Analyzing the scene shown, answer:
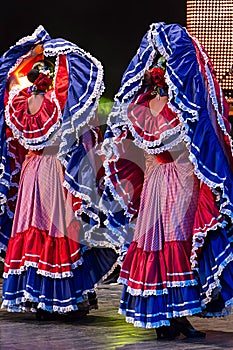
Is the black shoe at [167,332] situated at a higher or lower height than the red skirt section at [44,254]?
lower

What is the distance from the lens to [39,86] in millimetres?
6109

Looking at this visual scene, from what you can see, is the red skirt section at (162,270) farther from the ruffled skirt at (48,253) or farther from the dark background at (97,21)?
the dark background at (97,21)

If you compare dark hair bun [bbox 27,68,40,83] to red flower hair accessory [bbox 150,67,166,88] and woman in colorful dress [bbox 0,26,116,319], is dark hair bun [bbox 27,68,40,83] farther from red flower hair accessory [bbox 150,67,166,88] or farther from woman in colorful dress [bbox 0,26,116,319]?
red flower hair accessory [bbox 150,67,166,88]

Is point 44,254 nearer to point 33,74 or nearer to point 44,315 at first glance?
point 44,315

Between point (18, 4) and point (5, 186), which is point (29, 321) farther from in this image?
point (18, 4)

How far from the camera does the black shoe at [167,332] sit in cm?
544

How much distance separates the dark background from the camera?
832cm

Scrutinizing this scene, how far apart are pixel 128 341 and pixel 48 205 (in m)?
0.92

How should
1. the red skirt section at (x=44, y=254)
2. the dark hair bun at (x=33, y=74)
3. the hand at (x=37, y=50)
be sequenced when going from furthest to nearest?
the hand at (x=37, y=50) < the dark hair bun at (x=33, y=74) < the red skirt section at (x=44, y=254)

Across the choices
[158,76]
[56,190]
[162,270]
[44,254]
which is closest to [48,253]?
[44,254]

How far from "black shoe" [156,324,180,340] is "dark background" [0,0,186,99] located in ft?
11.0

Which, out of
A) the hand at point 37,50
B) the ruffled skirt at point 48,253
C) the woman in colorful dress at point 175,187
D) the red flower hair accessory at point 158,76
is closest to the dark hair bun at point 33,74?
the hand at point 37,50

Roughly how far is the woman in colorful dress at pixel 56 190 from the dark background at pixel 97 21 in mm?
2205

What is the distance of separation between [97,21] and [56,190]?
8.75 ft
